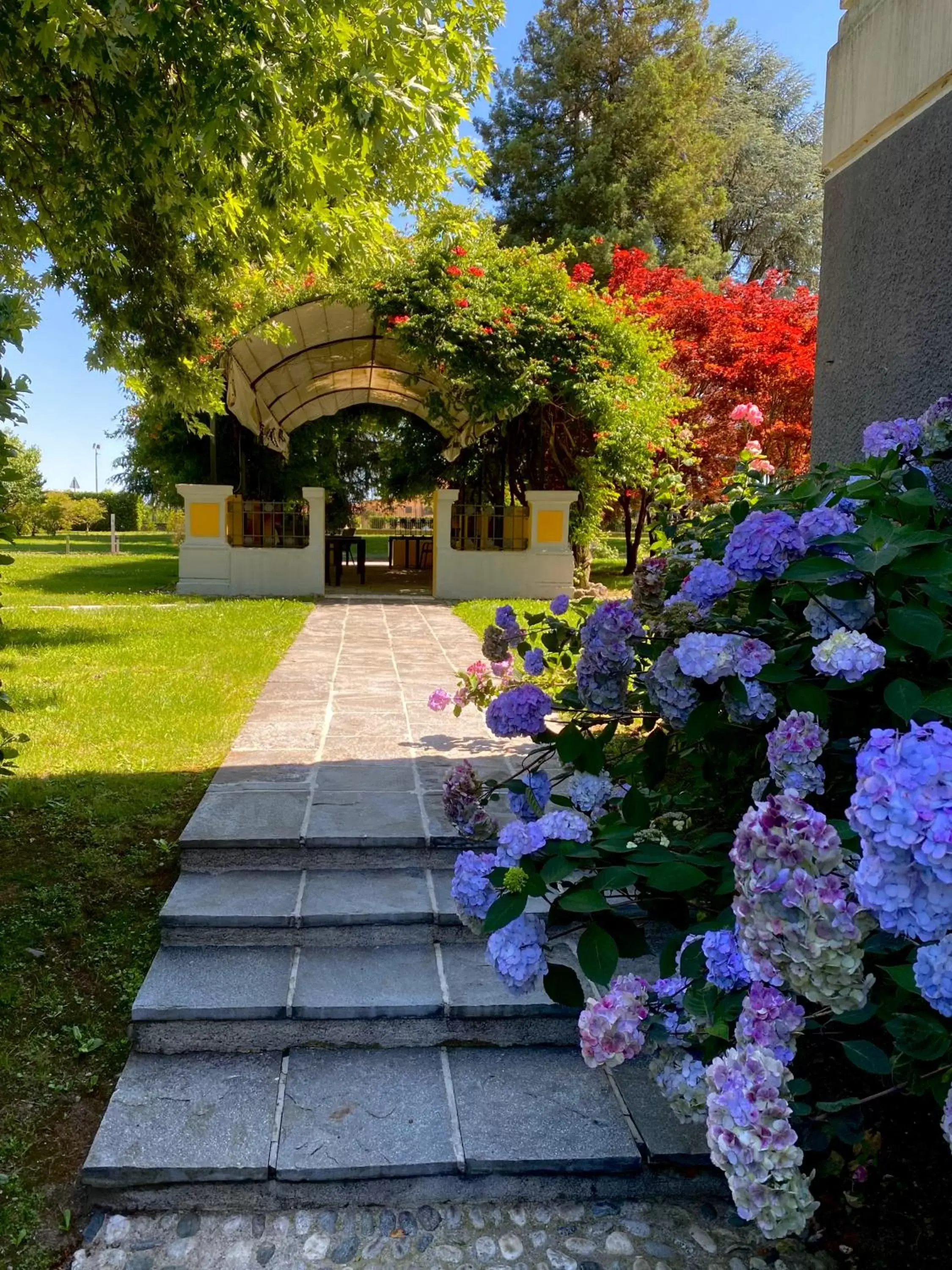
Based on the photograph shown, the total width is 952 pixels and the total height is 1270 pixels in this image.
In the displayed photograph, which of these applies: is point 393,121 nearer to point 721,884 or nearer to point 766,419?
point 721,884

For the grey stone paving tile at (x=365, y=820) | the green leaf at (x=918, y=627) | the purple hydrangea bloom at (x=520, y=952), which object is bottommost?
the grey stone paving tile at (x=365, y=820)

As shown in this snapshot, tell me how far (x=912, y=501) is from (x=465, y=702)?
2.11m

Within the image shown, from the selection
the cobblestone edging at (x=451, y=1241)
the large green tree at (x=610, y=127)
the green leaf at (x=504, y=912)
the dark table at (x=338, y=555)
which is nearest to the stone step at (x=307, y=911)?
the cobblestone edging at (x=451, y=1241)

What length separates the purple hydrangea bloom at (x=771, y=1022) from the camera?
1462 millimetres

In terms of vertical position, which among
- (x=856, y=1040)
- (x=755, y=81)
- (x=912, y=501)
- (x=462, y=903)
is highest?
(x=755, y=81)

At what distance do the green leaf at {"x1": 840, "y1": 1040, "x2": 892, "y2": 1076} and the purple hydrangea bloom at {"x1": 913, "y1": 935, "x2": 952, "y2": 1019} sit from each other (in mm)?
517

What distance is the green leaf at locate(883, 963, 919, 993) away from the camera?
4.04ft

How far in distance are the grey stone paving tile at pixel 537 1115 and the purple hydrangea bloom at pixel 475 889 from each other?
2.91ft

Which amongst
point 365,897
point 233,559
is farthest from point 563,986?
point 233,559

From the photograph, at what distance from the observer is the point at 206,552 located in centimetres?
1279

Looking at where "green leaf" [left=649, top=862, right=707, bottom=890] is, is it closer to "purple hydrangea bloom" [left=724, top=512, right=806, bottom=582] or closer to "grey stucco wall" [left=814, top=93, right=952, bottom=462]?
"purple hydrangea bloom" [left=724, top=512, right=806, bottom=582]

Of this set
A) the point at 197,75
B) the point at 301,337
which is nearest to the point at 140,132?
the point at 197,75

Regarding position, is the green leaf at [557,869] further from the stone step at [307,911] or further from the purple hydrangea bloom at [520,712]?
the stone step at [307,911]

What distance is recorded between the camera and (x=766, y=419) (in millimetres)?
15094
